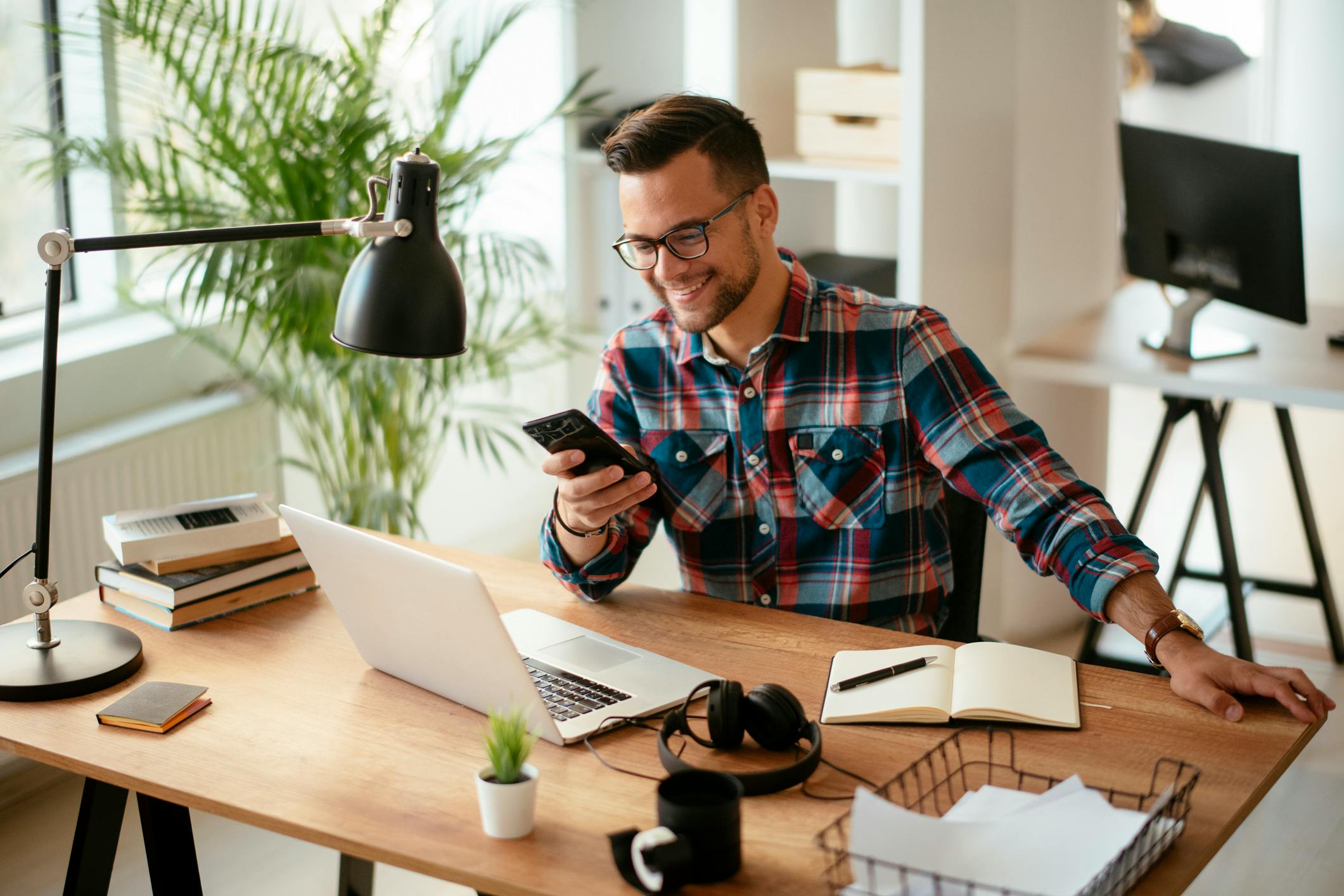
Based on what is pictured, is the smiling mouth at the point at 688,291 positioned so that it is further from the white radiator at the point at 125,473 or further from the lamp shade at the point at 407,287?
the white radiator at the point at 125,473

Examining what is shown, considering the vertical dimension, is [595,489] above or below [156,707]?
above

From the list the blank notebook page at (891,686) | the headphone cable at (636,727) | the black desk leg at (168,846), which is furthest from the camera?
the black desk leg at (168,846)

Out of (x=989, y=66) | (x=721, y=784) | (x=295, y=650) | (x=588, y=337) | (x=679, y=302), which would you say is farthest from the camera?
(x=588, y=337)

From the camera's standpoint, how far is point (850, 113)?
3.05 meters

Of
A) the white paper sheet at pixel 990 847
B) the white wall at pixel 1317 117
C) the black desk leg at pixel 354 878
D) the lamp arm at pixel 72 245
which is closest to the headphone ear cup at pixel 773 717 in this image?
the white paper sheet at pixel 990 847

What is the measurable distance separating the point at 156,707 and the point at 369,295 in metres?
0.53

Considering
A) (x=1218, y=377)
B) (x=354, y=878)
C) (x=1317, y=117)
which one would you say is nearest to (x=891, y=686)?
(x=354, y=878)

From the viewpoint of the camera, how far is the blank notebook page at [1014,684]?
152 centimetres

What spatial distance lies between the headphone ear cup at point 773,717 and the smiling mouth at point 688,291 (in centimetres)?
66

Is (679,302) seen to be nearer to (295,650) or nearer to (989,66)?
(295,650)

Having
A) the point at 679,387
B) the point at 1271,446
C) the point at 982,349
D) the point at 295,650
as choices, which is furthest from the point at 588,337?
the point at 1271,446

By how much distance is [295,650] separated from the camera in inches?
70.7

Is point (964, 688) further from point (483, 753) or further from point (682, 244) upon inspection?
point (682, 244)

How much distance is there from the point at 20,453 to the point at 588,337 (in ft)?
4.50
